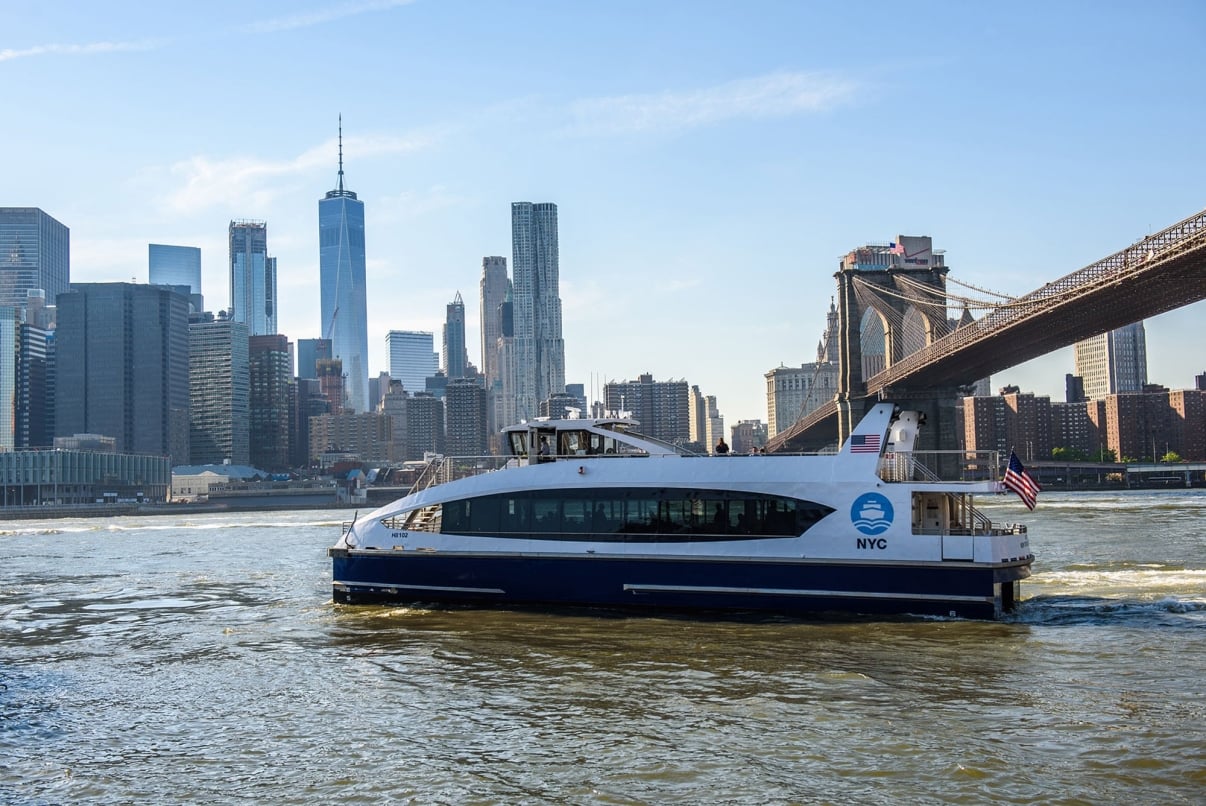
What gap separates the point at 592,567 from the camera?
2020 centimetres

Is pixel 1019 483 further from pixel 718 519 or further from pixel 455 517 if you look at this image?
pixel 455 517

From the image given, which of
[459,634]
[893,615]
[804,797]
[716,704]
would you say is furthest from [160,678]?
[893,615]

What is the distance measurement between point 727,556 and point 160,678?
918 centimetres

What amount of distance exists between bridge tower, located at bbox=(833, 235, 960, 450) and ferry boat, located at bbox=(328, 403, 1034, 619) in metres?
56.8

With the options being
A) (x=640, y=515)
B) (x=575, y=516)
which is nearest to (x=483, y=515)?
(x=575, y=516)

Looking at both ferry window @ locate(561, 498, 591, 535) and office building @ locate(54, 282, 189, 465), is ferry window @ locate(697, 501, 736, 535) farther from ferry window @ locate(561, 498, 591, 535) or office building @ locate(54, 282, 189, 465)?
office building @ locate(54, 282, 189, 465)

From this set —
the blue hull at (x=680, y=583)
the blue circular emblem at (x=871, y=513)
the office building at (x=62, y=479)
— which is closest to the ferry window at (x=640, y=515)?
the blue hull at (x=680, y=583)

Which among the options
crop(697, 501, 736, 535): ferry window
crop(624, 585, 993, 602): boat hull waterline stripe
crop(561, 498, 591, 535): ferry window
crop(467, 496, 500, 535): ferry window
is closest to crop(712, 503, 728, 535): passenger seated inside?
crop(697, 501, 736, 535): ferry window

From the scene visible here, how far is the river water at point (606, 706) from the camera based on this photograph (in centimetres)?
1060

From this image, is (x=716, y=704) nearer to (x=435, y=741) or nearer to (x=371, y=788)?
(x=435, y=741)

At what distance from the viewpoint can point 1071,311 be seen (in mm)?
54938

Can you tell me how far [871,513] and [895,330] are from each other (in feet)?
259

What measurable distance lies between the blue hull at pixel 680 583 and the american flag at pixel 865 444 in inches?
78.0

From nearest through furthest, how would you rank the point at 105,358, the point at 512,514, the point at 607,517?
1. the point at 607,517
2. the point at 512,514
3. the point at 105,358
